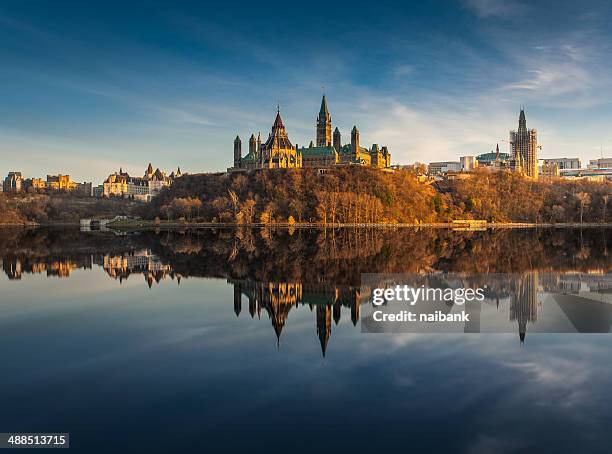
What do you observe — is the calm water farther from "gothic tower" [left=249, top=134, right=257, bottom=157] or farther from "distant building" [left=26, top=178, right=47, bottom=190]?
"distant building" [left=26, top=178, right=47, bottom=190]

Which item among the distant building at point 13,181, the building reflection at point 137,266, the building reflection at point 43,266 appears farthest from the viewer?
the distant building at point 13,181

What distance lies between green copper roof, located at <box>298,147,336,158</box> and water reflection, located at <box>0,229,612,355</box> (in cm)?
9243

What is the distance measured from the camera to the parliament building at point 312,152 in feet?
443

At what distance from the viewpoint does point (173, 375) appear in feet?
40.3

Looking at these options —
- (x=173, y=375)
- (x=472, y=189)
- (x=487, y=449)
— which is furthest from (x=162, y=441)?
(x=472, y=189)

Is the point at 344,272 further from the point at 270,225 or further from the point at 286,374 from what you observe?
the point at 270,225

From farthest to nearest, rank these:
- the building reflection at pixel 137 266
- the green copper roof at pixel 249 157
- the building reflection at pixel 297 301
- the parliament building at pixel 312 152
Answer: the green copper roof at pixel 249 157, the parliament building at pixel 312 152, the building reflection at pixel 137 266, the building reflection at pixel 297 301

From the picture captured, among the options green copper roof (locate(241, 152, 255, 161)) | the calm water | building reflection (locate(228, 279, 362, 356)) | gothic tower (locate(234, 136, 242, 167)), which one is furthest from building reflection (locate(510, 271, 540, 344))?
gothic tower (locate(234, 136, 242, 167))

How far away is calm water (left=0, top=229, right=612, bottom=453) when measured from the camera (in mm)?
9273

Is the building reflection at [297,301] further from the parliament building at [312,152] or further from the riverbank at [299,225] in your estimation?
the parliament building at [312,152]

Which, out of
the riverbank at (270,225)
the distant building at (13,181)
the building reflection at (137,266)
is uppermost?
the distant building at (13,181)

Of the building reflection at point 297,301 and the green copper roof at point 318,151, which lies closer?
the building reflection at point 297,301

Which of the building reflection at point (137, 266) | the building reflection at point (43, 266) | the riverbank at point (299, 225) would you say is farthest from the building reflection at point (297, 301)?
the riverbank at point (299, 225)

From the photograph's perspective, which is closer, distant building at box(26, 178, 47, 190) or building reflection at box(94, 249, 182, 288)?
building reflection at box(94, 249, 182, 288)
